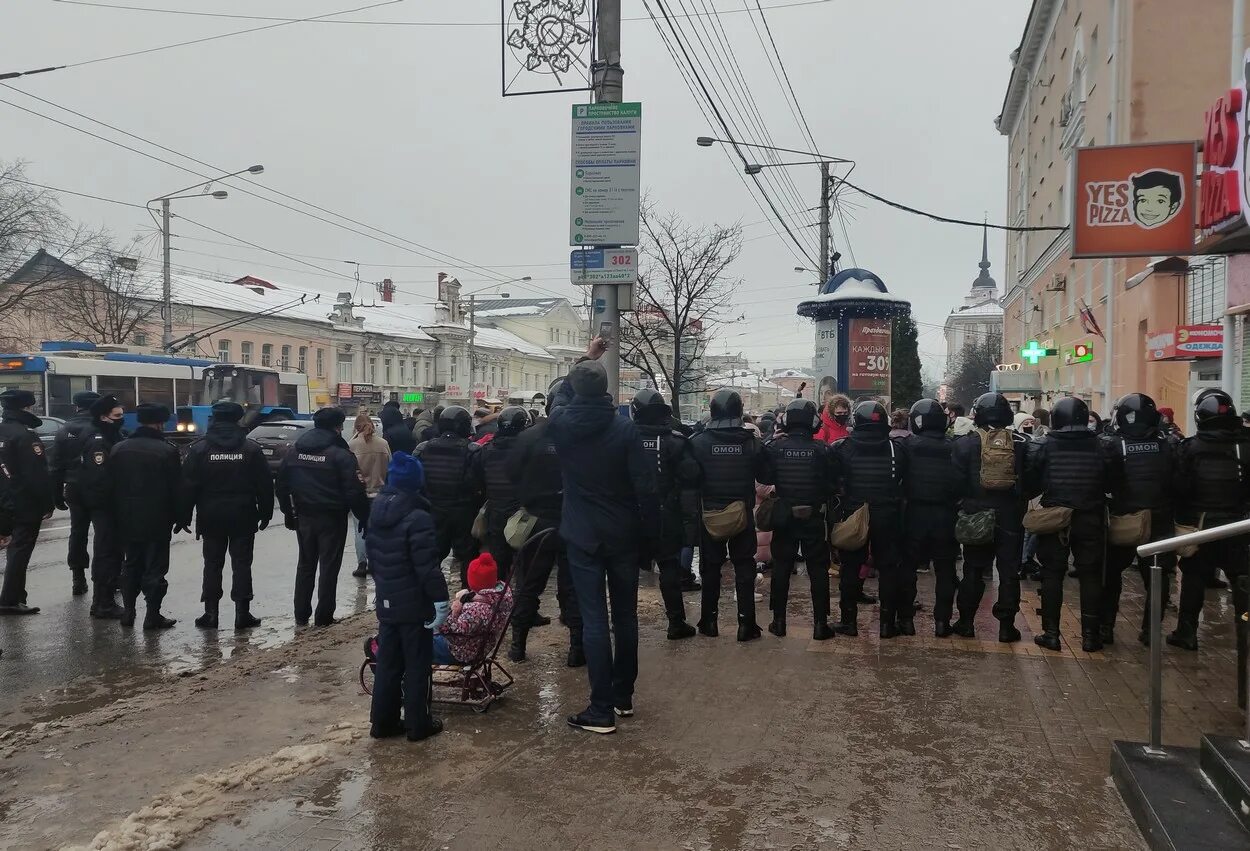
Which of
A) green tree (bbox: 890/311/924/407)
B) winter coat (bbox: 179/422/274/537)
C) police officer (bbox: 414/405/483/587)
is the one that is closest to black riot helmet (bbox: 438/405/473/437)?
police officer (bbox: 414/405/483/587)

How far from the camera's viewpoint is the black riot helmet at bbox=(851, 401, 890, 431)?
7.16 meters

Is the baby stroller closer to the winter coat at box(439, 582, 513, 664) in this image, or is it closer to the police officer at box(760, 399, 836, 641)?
the winter coat at box(439, 582, 513, 664)

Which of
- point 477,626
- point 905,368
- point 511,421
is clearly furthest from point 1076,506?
point 905,368

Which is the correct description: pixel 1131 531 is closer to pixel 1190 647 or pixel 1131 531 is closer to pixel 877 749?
pixel 1190 647

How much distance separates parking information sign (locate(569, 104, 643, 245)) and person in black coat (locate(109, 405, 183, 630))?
13.9 ft

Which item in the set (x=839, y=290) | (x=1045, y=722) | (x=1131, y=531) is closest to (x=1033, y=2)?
(x=839, y=290)

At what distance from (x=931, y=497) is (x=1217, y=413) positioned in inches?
84.6

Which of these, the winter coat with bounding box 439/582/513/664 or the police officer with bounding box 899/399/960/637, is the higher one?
the police officer with bounding box 899/399/960/637

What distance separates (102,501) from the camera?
804 centimetres

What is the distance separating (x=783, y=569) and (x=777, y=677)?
1249 millimetres

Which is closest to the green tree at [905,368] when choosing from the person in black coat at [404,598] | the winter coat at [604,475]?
the winter coat at [604,475]

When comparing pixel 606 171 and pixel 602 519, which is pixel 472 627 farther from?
pixel 606 171

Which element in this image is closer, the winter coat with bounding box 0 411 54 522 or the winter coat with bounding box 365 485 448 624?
the winter coat with bounding box 365 485 448 624

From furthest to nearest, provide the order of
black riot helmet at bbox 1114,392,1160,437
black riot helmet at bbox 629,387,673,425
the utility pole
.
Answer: the utility pole, black riot helmet at bbox 629,387,673,425, black riot helmet at bbox 1114,392,1160,437
